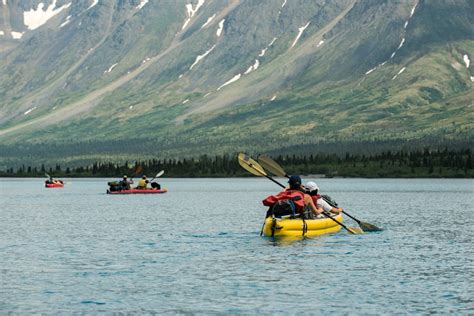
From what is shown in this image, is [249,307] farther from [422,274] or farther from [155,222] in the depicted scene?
[155,222]

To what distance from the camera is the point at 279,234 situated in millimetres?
→ 62188

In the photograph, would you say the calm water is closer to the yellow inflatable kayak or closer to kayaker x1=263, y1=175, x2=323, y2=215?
the yellow inflatable kayak

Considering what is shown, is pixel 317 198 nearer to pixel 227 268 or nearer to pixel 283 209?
pixel 283 209

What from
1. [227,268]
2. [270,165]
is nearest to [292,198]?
[270,165]

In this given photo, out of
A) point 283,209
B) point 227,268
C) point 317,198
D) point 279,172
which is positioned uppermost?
point 279,172

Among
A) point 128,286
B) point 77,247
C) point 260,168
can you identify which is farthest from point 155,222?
point 128,286

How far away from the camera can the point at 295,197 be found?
205ft

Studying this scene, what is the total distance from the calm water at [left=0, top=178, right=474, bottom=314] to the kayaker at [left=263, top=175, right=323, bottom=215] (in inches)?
98.9

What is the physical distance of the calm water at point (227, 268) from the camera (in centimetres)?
4078

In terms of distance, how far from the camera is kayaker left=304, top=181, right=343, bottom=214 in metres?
67.1

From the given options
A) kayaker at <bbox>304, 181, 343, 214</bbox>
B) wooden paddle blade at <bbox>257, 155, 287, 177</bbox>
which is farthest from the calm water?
wooden paddle blade at <bbox>257, 155, 287, 177</bbox>

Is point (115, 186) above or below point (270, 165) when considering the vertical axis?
below

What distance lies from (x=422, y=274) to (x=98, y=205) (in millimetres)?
72003

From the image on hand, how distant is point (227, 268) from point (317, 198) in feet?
62.5
